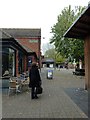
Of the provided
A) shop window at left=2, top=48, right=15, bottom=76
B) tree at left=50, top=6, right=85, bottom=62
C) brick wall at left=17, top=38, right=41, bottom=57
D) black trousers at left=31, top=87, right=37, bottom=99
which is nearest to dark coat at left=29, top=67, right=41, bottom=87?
black trousers at left=31, top=87, right=37, bottom=99

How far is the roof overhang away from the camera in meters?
13.2

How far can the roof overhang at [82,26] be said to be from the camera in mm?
13163

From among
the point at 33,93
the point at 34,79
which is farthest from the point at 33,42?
the point at 33,93

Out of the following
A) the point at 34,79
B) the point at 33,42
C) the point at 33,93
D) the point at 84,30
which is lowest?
the point at 33,93

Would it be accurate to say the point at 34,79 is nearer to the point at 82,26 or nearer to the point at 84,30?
the point at 82,26

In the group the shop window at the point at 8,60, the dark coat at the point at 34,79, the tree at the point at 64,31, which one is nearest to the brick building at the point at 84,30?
the dark coat at the point at 34,79

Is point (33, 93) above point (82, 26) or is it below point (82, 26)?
below

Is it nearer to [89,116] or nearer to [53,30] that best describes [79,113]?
[89,116]

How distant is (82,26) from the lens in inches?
659

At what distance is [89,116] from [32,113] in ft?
5.97

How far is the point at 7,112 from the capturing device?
11.2 metres

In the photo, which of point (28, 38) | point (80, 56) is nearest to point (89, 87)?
point (80, 56)

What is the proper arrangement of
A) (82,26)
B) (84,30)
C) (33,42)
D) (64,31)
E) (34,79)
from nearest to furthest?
1. (34,79)
2. (82,26)
3. (84,30)
4. (64,31)
5. (33,42)

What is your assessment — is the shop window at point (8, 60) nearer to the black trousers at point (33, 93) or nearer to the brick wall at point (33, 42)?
the black trousers at point (33, 93)
